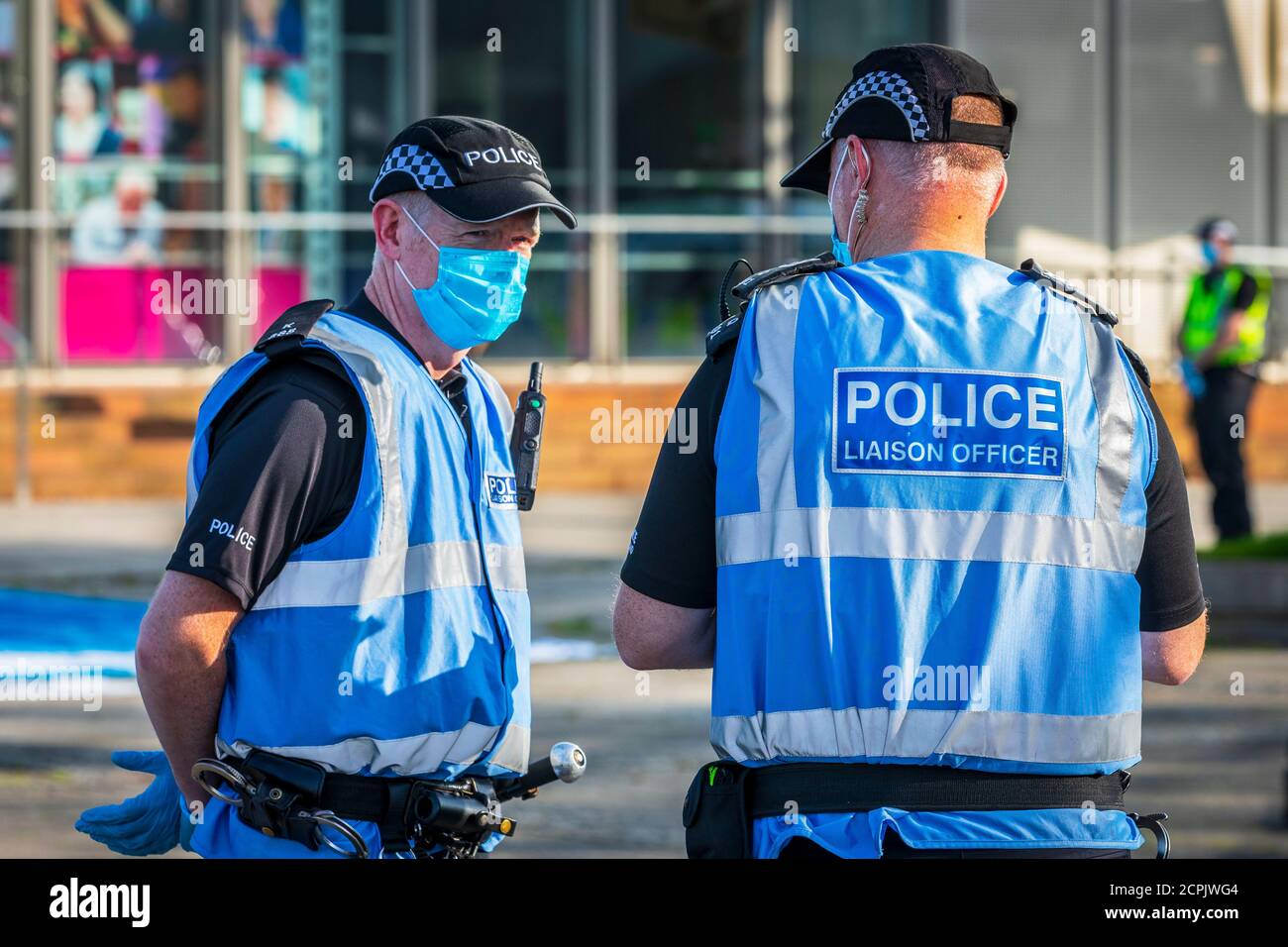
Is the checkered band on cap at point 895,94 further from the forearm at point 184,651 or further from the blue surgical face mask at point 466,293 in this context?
the forearm at point 184,651

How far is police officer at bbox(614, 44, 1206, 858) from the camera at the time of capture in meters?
2.49

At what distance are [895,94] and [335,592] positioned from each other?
3.90 ft

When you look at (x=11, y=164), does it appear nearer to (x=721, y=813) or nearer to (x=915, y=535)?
(x=721, y=813)

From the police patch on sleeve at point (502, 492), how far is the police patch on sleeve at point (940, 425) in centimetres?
85

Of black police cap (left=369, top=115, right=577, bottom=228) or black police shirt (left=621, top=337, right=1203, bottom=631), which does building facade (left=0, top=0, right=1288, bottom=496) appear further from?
black police shirt (left=621, top=337, right=1203, bottom=631)

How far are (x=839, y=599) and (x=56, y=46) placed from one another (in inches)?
587

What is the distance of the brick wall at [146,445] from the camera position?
571 inches

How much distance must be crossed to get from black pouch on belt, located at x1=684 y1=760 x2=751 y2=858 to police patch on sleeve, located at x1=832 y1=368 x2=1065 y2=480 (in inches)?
19.0

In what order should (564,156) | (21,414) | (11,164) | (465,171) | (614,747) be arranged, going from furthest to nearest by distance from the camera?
(564,156), (11,164), (21,414), (614,747), (465,171)

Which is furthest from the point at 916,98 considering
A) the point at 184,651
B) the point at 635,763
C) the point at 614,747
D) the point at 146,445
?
the point at 146,445

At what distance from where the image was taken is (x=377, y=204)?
336 centimetres

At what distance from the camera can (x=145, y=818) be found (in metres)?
3.31

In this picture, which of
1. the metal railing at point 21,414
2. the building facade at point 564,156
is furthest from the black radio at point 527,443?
the building facade at point 564,156
